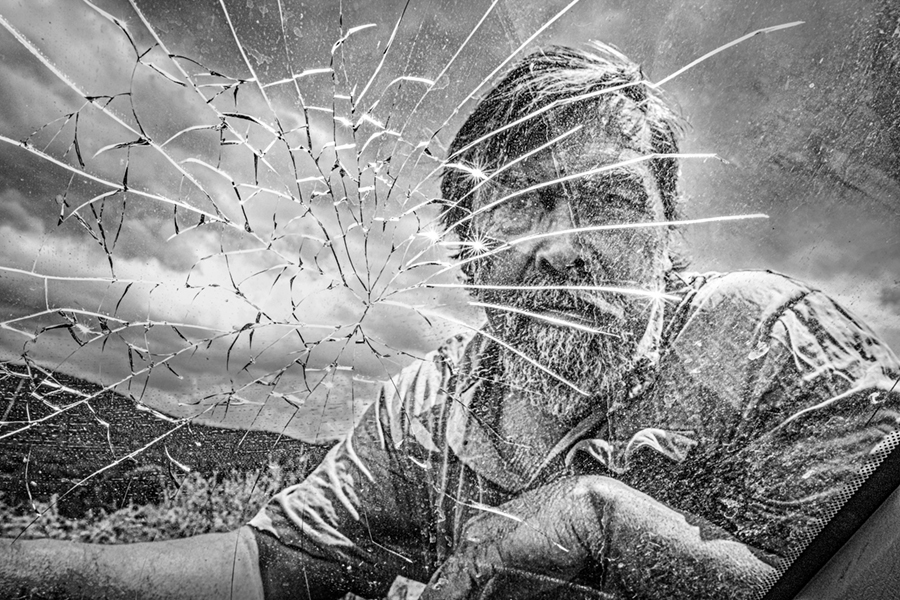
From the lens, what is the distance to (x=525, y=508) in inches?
44.9

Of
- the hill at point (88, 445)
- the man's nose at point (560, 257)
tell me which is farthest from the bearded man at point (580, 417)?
the hill at point (88, 445)

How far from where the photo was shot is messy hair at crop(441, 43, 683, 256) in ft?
3.52

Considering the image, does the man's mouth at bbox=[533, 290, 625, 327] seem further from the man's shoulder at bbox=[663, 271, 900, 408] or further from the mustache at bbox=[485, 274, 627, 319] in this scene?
the man's shoulder at bbox=[663, 271, 900, 408]

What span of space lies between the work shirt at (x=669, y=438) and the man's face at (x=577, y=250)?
0.09 m

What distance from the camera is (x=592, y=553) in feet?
3.67

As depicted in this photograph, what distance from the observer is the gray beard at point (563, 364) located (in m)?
1.12

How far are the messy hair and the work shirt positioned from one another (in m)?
0.35

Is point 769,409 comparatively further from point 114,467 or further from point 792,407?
point 114,467

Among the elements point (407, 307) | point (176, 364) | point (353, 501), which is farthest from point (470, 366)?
point (176, 364)

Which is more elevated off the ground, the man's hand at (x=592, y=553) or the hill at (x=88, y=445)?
the hill at (x=88, y=445)

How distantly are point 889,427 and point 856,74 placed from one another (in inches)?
31.9

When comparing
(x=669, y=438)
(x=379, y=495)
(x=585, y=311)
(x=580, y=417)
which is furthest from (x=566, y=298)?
(x=379, y=495)

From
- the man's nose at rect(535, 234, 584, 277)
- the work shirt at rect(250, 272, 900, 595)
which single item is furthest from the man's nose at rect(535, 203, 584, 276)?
the work shirt at rect(250, 272, 900, 595)

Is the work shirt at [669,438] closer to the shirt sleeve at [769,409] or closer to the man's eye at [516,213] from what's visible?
the shirt sleeve at [769,409]
